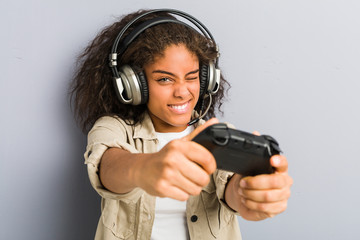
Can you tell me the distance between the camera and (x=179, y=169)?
727 mm

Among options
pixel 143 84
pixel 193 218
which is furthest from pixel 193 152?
pixel 193 218

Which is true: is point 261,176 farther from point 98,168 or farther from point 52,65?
point 52,65

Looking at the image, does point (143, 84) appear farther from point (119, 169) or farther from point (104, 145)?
point (119, 169)

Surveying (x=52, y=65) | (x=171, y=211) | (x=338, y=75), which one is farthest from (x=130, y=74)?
(x=338, y=75)

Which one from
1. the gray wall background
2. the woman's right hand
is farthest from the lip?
the woman's right hand

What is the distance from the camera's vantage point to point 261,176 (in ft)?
2.80

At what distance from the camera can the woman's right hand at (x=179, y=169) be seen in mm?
724

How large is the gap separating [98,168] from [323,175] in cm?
107

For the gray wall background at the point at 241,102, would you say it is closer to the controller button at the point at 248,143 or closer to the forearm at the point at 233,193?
the forearm at the point at 233,193

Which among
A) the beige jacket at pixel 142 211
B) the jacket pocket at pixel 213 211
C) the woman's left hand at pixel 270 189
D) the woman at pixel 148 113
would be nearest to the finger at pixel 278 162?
the woman's left hand at pixel 270 189

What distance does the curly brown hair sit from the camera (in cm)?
126

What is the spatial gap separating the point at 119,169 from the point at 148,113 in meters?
0.55

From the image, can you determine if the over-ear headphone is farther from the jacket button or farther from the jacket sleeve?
the jacket button

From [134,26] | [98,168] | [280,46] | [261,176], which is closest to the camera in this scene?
[261,176]
